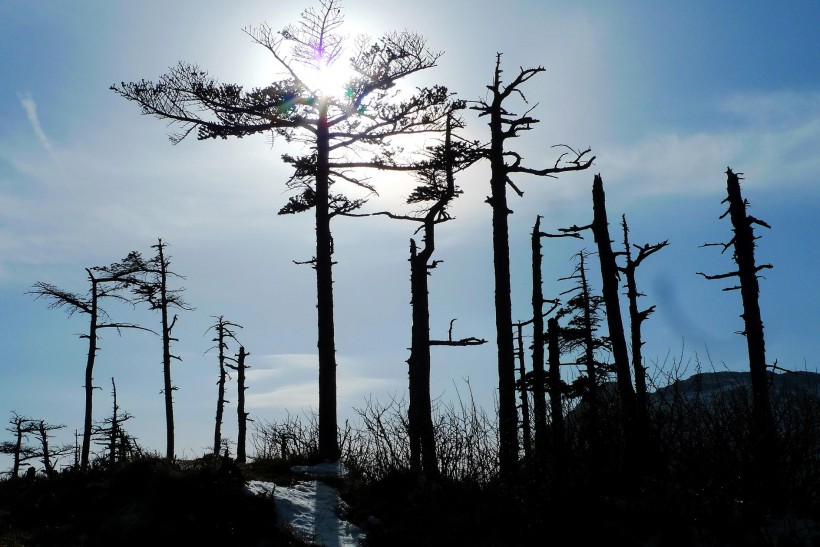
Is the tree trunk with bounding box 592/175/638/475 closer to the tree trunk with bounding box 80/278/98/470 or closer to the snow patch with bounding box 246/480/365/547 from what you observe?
the snow patch with bounding box 246/480/365/547

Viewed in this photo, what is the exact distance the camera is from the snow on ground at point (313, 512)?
8.84 meters

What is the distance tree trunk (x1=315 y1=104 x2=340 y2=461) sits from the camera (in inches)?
570

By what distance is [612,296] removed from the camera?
1138cm

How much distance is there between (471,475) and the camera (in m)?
9.29

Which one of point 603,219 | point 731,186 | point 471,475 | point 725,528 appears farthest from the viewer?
point 731,186

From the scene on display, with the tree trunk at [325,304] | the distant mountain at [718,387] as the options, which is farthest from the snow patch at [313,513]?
the distant mountain at [718,387]

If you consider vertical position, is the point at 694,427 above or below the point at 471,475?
above

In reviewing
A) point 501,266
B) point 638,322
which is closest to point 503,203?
point 501,266

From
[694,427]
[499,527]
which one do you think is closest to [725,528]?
[694,427]

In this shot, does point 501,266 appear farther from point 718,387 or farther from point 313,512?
point 313,512

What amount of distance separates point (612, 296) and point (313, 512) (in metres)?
6.26

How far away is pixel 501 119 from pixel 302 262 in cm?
593

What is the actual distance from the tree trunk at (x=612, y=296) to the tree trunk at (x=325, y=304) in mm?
6463

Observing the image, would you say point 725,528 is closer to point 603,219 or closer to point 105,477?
point 603,219
